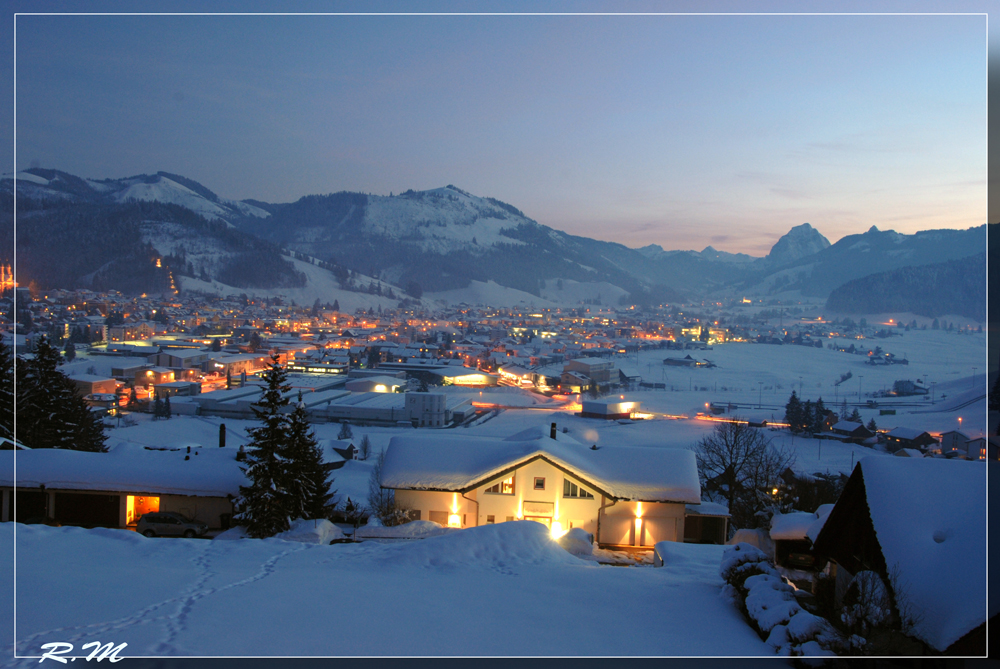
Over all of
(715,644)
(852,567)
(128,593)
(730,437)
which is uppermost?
(852,567)

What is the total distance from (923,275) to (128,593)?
8461cm

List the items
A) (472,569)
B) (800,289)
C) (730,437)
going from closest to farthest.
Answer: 1. (472,569)
2. (730,437)
3. (800,289)

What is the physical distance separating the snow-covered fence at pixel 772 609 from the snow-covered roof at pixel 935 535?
393mm

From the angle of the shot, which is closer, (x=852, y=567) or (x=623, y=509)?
(x=852, y=567)

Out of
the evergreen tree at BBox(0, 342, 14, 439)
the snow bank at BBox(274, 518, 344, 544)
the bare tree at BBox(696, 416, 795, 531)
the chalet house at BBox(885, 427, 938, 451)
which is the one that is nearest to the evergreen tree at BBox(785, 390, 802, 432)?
the chalet house at BBox(885, 427, 938, 451)

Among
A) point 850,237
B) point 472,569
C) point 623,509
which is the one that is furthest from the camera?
point 850,237

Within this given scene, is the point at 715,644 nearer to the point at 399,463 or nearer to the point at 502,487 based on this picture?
the point at 502,487

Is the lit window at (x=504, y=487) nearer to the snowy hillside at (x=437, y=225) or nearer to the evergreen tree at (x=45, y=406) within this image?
the evergreen tree at (x=45, y=406)

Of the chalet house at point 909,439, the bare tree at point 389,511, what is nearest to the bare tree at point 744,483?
the bare tree at point 389,511

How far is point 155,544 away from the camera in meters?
6.02

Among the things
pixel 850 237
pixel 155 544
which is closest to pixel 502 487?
pixel 155 544

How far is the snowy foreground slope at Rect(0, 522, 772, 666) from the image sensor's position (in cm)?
285

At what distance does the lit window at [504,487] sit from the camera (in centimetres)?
867

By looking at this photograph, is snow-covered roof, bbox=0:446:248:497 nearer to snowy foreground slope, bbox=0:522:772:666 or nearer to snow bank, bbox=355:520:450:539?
snow bank, bbox=355:520:450:539
